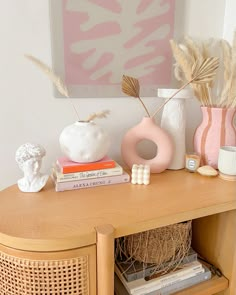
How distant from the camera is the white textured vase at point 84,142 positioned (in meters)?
0.81

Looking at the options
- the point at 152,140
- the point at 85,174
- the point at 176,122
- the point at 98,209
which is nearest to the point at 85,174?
the point at 85,174

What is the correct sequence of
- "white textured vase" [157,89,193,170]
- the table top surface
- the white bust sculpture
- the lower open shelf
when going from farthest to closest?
"white textured vase" [157,89,193,170] → the lower open shelf → the white bust sculpture → the table top surface

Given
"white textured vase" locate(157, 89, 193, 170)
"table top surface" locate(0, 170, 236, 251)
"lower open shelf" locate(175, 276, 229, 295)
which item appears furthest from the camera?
"white textured vase" locate(157, 89, 193, 170)

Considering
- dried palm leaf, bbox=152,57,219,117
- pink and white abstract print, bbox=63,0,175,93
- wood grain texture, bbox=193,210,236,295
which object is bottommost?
wood grain texture, bbox=193,210,236,295

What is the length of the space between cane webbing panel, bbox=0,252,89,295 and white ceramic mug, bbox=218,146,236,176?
0.55 metres

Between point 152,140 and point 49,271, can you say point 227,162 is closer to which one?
point 152,140

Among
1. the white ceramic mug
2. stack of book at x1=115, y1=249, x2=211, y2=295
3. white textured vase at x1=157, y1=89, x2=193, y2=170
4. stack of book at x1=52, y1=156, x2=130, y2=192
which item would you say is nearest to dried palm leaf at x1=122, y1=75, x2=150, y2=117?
white textured vase at x1=157, y1=89, x2=193, y2=170

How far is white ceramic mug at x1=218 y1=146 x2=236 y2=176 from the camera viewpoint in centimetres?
88

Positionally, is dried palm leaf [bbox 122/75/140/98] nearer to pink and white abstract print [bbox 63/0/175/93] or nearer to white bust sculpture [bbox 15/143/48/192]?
pink and white abstract print [bbox 63/0/175/93]

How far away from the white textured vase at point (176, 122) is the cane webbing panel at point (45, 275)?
525 mm

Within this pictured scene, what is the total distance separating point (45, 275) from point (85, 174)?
0.31 m

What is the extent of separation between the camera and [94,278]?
634 millimetres

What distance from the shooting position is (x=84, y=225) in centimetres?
62

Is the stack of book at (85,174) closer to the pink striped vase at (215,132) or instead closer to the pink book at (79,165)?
the pink book at (79,165)
